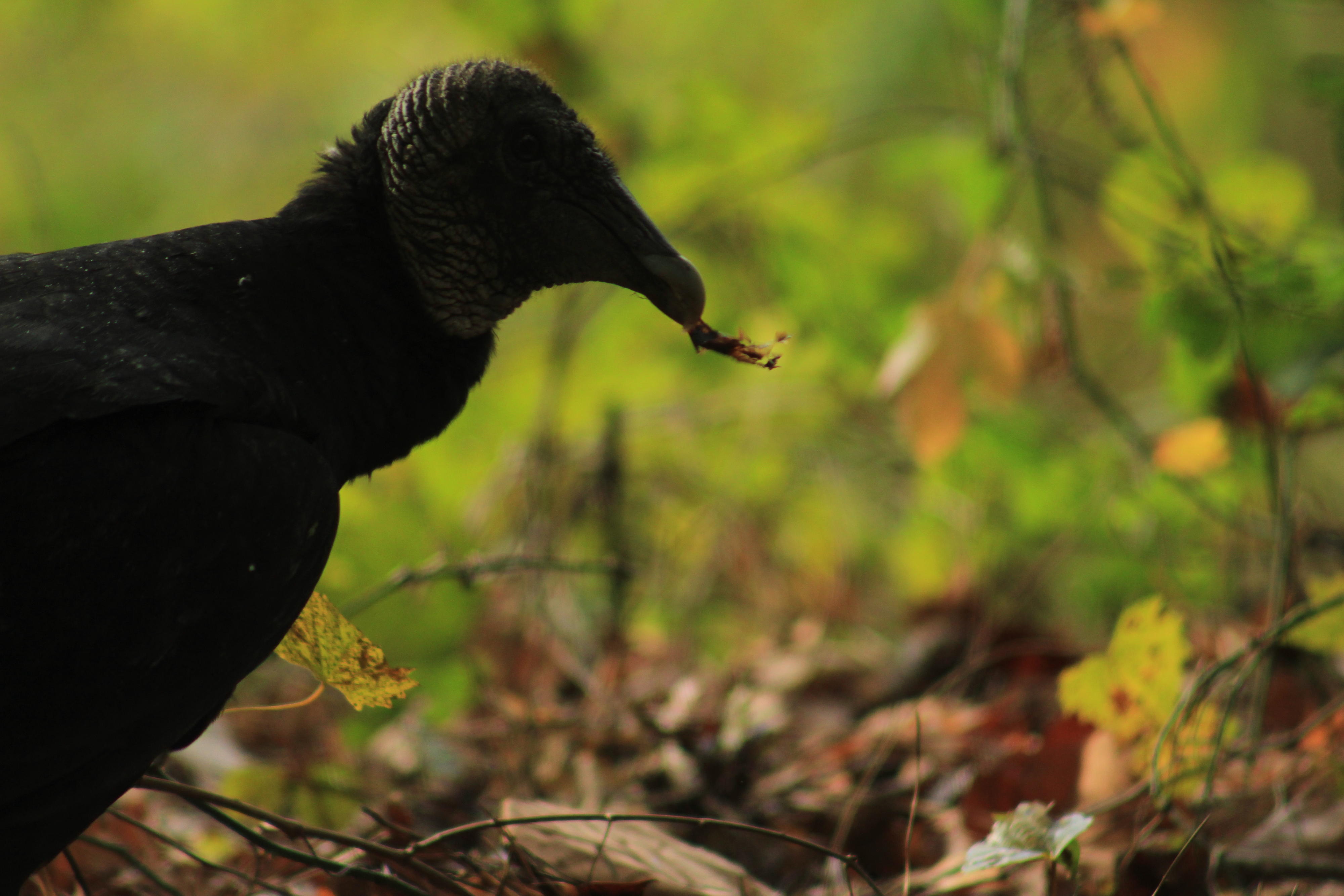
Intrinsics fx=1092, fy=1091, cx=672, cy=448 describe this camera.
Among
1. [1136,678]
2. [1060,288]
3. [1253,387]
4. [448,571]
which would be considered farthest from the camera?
[1060,288]

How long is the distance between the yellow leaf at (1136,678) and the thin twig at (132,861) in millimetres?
1396

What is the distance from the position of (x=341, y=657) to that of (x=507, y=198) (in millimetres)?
684

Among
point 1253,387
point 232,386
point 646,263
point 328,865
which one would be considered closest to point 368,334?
point 232,386

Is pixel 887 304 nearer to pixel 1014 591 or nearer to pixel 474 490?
pixel 1014 591

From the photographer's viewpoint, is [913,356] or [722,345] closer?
[722,345]

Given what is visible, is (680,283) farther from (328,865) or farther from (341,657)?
(328,865)

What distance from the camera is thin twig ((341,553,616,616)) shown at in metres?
1.84

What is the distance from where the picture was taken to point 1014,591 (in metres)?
3.01

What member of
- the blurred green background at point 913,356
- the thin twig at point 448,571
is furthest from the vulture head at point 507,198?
the thin twig at point 448,571

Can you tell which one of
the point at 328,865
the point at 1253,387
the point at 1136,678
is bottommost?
the point at 328,865

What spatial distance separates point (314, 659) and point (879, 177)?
3.53 metres

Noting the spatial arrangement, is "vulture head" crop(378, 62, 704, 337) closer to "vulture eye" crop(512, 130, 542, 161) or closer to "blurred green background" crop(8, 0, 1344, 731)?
"vulture eye" crop(512, 130, 542, 161)

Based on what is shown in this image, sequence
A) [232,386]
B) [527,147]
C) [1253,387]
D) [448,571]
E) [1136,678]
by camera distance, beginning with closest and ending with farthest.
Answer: [232,386] → [527,147] → [1136,678] → [448,571] → [1253,387]

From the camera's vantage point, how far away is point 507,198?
5.15ft
